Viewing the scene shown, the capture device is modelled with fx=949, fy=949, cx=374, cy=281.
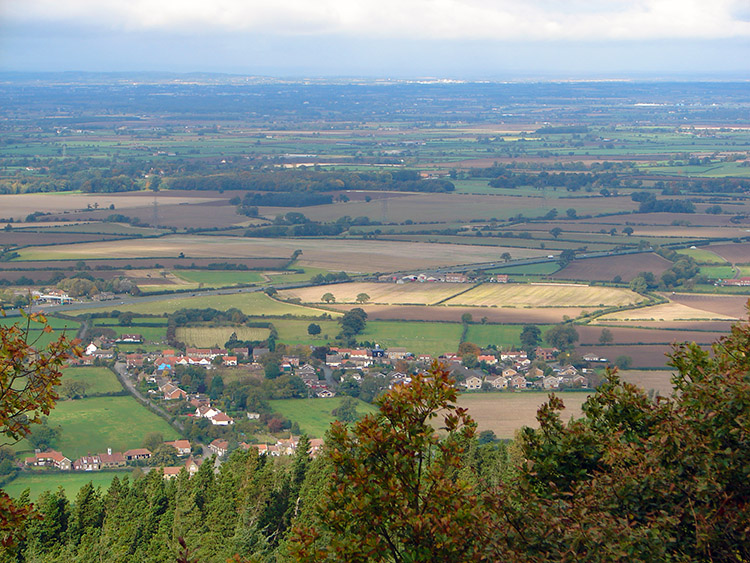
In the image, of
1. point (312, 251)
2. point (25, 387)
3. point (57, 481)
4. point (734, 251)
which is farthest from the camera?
point (312, 251)

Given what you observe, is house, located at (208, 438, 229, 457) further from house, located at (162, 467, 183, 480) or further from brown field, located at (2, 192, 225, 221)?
brown field, located at (2, 192, 225, 221)

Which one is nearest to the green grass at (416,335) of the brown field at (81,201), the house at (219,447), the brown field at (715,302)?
the house at (219,447)

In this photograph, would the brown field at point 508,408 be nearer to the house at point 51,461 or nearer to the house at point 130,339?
the house at point 51,461

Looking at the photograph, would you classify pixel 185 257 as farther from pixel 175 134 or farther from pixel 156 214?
pixel 175 134

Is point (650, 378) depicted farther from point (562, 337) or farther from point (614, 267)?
point (614, 267)

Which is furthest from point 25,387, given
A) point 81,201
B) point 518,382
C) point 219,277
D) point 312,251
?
point 81,201

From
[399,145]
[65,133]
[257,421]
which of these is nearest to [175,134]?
[65,133]
